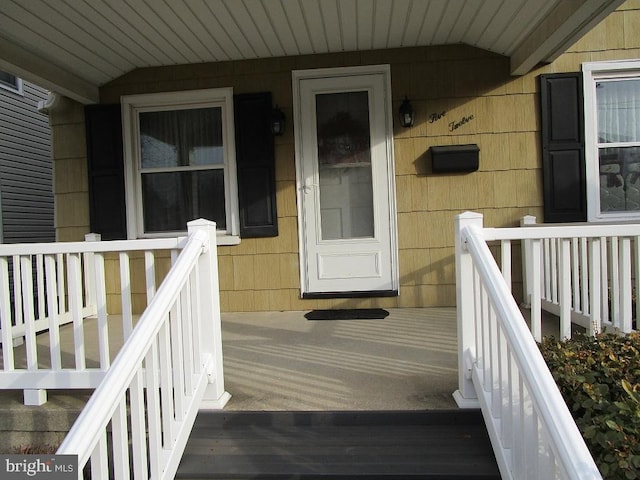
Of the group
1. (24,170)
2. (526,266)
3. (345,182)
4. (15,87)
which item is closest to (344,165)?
(345,182)

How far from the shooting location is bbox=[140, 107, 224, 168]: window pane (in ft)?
13.8

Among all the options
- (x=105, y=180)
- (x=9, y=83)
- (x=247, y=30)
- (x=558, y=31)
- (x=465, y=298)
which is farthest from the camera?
(x=9, y=83)

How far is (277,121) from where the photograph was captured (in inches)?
155

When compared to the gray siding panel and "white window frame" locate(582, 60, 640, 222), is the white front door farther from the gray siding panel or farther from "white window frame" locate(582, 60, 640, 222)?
the gray siding panel

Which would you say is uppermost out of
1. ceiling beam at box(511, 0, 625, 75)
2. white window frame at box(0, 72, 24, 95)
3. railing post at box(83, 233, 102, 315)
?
white window frame at box(0, 72, 24, 95)

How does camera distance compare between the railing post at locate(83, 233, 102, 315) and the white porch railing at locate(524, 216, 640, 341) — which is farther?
the railing post at locate(83, 233, 102, 315)

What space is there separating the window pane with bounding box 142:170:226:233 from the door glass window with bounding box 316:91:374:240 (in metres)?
0.96

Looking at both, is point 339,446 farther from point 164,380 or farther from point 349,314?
point 349,314

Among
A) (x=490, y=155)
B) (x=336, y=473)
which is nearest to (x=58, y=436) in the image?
(x=336, y=473)

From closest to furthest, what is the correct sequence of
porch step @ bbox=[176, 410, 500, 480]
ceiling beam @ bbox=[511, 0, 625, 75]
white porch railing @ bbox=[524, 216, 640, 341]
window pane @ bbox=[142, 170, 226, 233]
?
porch step @ bbox=[176, 410, 500, 480] < white porch railing @ bbox=[524, 216, 640, 341] < ceiling beam @ bbox=[511, 0, 625, 75] < window pane @ bbox=[142, 170, 226, 233]

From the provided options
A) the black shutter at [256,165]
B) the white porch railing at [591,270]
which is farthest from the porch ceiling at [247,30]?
the white porch railing at [591,270]

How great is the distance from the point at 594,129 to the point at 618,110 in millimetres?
300

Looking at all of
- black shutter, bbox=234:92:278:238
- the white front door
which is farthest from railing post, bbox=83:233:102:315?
the white front door

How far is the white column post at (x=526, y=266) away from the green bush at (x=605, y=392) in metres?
1.59
